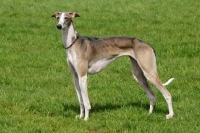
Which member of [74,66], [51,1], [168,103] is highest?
[74,66]

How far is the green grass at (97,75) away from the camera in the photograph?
897 centimetres

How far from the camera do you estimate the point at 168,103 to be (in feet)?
31.1

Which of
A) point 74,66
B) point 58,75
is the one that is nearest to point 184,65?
point 58,75

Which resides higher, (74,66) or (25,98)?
(74,66)

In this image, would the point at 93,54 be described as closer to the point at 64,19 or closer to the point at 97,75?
the point at 64,19

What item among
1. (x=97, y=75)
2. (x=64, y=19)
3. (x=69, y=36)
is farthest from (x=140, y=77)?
(x=97, y=75)

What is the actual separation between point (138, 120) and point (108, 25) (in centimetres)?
1180

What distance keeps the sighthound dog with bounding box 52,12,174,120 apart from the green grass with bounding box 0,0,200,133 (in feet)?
1.88

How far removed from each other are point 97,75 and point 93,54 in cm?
339

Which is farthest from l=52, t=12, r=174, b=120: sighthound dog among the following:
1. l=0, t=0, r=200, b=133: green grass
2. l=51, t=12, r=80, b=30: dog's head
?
l=0, t=0, r=200, b=133: green grass

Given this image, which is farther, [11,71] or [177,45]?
[177,45]

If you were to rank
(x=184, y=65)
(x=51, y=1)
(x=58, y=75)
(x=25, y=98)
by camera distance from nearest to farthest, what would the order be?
1. (x=25, y=98)
2. (x=58, y=75)
3. (x=184, y=65)
4. (x=51, y=1)

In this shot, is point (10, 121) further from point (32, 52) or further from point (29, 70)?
point (32, 52)

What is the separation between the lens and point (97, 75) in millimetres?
12727
